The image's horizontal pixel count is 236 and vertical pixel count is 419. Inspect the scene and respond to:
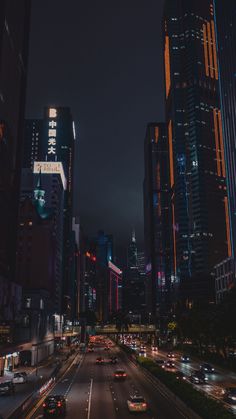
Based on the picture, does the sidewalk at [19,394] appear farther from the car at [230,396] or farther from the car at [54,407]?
the car at [230,396]

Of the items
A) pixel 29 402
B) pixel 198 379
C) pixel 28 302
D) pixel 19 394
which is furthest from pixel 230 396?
pixel 28 302

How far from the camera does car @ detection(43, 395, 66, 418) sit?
3438 centimetres

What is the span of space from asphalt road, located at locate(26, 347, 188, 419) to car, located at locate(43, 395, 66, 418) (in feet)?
2.46

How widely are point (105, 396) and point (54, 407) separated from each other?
12857mm

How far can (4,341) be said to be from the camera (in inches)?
2601

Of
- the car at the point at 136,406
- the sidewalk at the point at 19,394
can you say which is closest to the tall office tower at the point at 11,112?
the sidewalk at the point at 19,394

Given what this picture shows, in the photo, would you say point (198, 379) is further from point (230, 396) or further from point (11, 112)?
point (11, 112)

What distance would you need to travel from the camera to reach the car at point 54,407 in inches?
1353

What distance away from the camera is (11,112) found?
92125 millimetres

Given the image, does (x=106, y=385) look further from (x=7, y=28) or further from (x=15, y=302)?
(x=7, y=28)

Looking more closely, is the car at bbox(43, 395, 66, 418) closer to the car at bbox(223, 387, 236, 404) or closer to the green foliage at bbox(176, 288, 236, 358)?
the car at bbox(223, 387, 236, 404)

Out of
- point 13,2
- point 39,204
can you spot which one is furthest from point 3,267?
point 39,204

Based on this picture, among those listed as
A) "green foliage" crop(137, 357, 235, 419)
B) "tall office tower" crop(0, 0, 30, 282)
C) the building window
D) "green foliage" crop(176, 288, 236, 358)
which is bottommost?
"green foliage" crop(137, 357, 235, 419)

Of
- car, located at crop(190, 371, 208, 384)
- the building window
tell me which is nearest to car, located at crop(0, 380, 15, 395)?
car, located at crop(190, 371, 208, 384)
